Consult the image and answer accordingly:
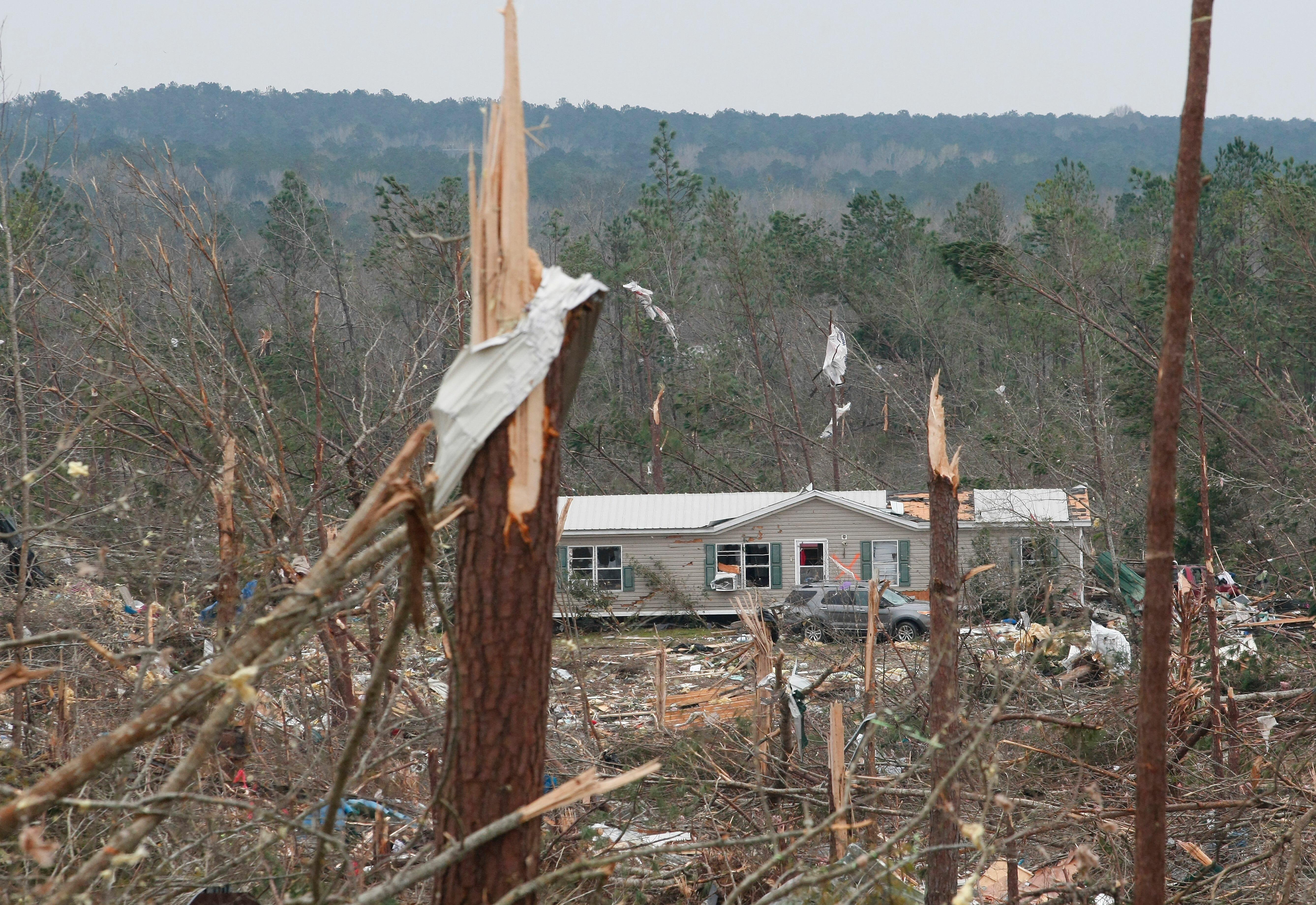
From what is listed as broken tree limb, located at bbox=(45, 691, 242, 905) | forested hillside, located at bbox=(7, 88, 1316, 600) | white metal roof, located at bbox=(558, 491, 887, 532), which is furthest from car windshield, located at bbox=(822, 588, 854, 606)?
broken tree limb, located at bbox=(45, 691, 242, 905)

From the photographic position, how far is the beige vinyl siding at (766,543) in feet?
64.2

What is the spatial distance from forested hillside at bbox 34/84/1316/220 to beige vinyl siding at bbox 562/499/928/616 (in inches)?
1301

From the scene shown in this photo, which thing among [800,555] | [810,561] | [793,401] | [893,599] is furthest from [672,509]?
[793,401]

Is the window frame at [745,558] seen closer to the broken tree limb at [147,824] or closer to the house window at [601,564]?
the house window at [601,564]

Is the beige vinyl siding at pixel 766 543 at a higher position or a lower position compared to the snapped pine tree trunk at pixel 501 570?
lower

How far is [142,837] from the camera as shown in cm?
Answer: 219

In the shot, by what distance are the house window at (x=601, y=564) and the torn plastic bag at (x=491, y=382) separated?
57.1 ft

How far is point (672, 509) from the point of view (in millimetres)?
20188

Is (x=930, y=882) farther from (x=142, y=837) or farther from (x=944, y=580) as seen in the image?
(x=142, y=837)

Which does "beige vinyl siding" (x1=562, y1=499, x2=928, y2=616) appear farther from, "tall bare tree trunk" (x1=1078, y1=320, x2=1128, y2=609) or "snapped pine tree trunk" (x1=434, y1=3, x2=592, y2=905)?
"snapped pine tree trunk" (x1=434, y1=3, x2=592, y2=905)

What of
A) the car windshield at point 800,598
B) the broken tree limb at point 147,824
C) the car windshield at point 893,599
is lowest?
the car windshield at point 893,599

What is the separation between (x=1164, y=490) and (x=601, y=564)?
17565mm

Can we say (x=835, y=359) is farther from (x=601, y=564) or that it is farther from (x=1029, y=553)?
(x=601, y=564)

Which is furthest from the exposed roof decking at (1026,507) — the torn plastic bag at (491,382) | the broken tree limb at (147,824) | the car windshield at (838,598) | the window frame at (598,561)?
the broken tree limb at (147,824)
